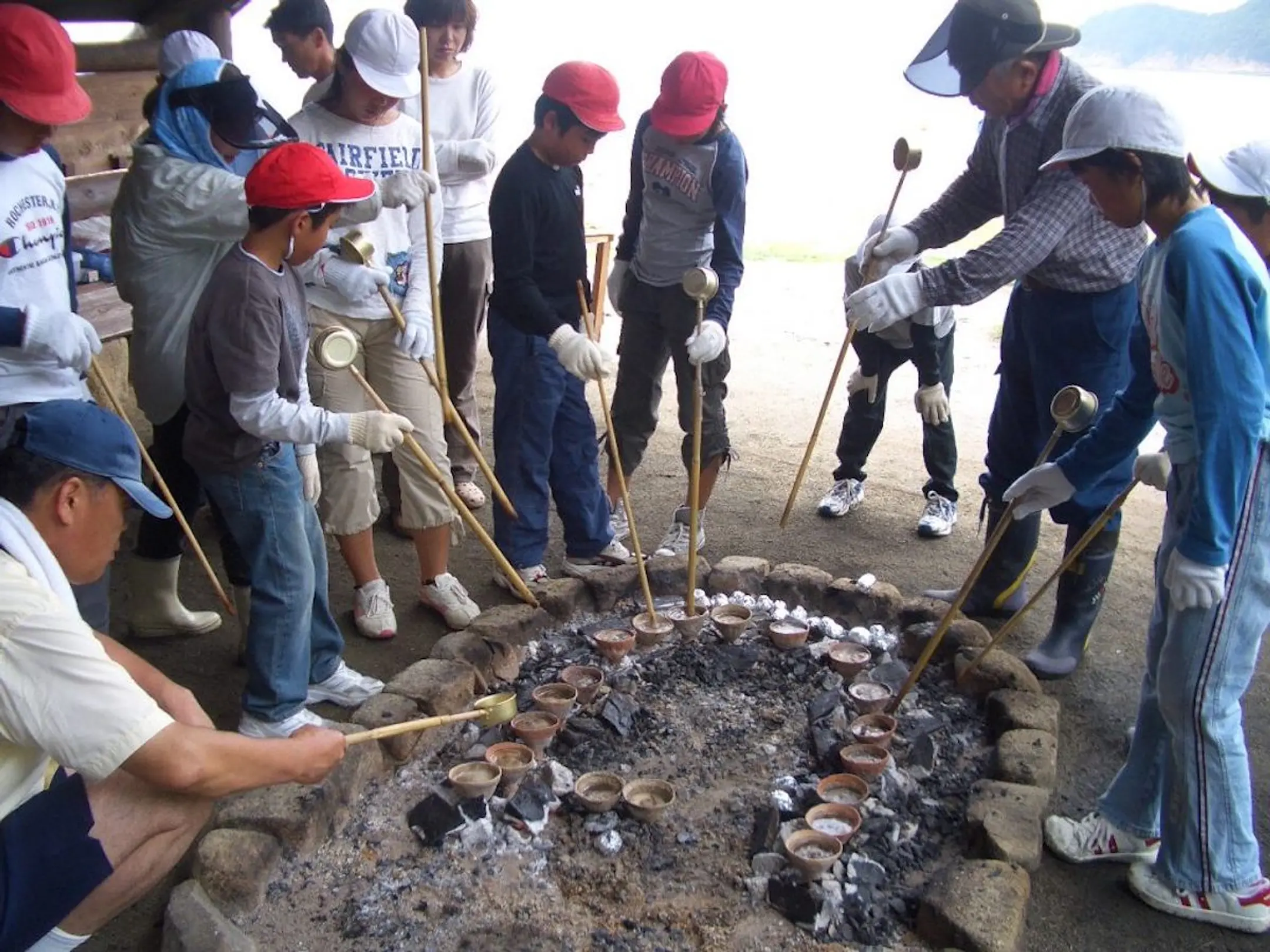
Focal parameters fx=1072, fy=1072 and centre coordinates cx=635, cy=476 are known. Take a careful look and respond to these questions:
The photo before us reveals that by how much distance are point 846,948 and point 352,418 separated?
2.00 meters

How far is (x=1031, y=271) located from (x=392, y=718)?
2.65 m

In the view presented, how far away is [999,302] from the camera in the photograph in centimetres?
1045

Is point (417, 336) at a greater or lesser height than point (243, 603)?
greater

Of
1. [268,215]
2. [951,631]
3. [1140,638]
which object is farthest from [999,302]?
[268,215]

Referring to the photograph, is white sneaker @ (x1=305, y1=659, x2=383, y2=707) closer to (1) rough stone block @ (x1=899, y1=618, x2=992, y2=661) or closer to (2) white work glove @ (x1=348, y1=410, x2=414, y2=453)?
(2) white work glove @ (x1=348, y1=410, x2=414, y2=453)

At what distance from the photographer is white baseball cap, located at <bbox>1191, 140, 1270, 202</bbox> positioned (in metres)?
2.54

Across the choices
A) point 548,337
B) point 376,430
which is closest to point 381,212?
point 548,337

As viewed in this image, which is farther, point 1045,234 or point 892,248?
point 892,248

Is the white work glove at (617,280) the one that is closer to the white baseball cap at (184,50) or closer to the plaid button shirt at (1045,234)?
the plaid button shirt at (1045,234)

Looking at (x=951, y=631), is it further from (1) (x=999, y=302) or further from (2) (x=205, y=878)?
(1) (x=999, y=302)

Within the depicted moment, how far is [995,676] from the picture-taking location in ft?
11.9

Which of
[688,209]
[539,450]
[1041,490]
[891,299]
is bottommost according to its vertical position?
[539,450]

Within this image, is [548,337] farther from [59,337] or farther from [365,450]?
[59,337]

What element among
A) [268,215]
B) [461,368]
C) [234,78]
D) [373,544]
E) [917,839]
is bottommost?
[373,544]
